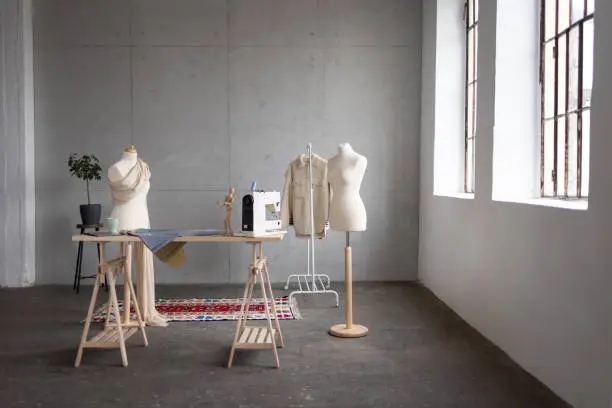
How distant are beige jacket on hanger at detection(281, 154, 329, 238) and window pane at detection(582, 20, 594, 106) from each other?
2341 millimetres

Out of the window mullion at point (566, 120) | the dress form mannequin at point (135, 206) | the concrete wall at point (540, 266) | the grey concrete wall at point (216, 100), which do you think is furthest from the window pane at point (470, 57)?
the dress form mannequin at point (135, 206)

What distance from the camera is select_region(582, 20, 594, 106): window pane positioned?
11.2 ft

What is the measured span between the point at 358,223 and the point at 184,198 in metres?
2.55

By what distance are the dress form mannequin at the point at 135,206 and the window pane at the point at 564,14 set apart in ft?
10.0

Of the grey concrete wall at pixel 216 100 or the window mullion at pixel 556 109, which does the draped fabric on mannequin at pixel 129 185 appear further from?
the window mullion at pixel 556 109

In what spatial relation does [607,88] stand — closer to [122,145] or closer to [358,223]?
[358,223]

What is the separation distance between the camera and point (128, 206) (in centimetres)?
450

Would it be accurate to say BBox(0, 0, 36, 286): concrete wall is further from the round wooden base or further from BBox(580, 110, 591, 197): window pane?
BBox(580, 110, 591, 197): window pane

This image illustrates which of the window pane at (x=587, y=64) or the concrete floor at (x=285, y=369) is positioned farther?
the window pane at (x=587, y=64)

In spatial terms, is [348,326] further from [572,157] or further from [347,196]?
[572,157]

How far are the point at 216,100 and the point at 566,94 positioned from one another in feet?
12.3

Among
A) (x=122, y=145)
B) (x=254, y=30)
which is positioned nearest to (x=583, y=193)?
(x=254, y=30)

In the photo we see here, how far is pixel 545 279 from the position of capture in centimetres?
331

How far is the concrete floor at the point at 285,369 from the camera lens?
3133mm
